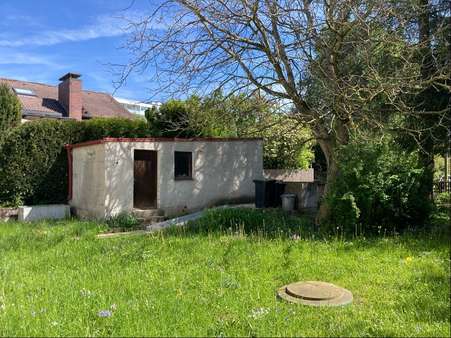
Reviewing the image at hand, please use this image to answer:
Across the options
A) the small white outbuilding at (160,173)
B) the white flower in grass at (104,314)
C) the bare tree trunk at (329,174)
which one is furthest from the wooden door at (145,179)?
the white flower in grass at (104,314)

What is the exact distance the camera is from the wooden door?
13.3 meters

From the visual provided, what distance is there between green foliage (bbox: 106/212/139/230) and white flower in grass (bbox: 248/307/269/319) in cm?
717

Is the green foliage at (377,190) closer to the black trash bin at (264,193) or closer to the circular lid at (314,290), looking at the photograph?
the circular lid at (314,290)

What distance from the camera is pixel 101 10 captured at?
953 cm

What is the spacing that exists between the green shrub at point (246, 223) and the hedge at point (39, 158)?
6618 millimetres

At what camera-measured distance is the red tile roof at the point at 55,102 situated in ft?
79.0

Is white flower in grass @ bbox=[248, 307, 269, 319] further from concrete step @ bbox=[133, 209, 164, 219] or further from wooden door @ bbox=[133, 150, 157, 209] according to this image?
wooden door @ bbox=[133, 150, 157, 209]

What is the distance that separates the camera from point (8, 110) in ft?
45.8

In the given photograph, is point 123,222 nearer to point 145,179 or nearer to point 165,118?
point 145,179

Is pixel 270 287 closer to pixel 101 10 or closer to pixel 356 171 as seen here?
pixel 356 171

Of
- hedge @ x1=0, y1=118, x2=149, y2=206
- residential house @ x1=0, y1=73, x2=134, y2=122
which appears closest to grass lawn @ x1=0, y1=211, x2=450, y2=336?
hedge @ x1=0, y1=118, x2=149, y2=206

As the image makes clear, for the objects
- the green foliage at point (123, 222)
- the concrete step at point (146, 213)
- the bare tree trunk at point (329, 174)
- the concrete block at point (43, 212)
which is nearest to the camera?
the bare tree trunk at point (329, 174)

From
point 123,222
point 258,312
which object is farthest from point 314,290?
point 123,222

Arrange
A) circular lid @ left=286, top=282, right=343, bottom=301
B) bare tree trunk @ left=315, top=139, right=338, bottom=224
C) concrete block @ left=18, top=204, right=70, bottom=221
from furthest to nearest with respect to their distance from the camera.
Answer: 1. concrete block @ left=18, top=204, right=70, bottom=221
2. bare tree trunk @ left=315, top=139, right=338, bottom=224
3. circular lid @ left=286, top=282, right=343, bottom=301
